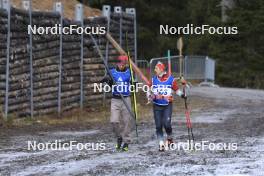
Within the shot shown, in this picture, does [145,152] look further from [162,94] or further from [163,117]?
[162,94]

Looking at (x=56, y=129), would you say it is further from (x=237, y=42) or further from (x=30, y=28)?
(x=237, y=42)

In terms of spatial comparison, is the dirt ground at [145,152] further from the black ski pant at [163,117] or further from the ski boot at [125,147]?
the black ski pant at [163,117]

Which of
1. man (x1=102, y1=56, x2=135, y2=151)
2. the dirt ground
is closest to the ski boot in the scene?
the dirt ground

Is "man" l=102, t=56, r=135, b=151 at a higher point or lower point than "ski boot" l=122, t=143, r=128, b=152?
higher

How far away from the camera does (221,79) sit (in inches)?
1711

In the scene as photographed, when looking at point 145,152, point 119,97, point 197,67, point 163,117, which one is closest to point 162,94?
point 163,117

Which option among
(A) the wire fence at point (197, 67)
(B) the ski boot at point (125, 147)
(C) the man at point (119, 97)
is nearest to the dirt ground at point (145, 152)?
(B) the ski boot at point (125, 147)

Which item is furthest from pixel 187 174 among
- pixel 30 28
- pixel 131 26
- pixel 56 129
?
pixel 131 26

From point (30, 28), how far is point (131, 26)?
7.18 metres

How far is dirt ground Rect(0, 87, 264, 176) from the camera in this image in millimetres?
12102

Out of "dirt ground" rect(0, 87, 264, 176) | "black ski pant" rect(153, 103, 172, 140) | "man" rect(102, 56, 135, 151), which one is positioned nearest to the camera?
"dirt ground" rect(0, 87, 264, 176)

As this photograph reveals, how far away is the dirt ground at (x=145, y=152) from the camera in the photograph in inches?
476

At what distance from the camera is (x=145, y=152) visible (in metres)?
14.3

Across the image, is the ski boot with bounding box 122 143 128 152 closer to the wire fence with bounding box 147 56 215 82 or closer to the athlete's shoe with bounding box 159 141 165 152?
the athlete's shoe with bounding box 159 141 165 152
